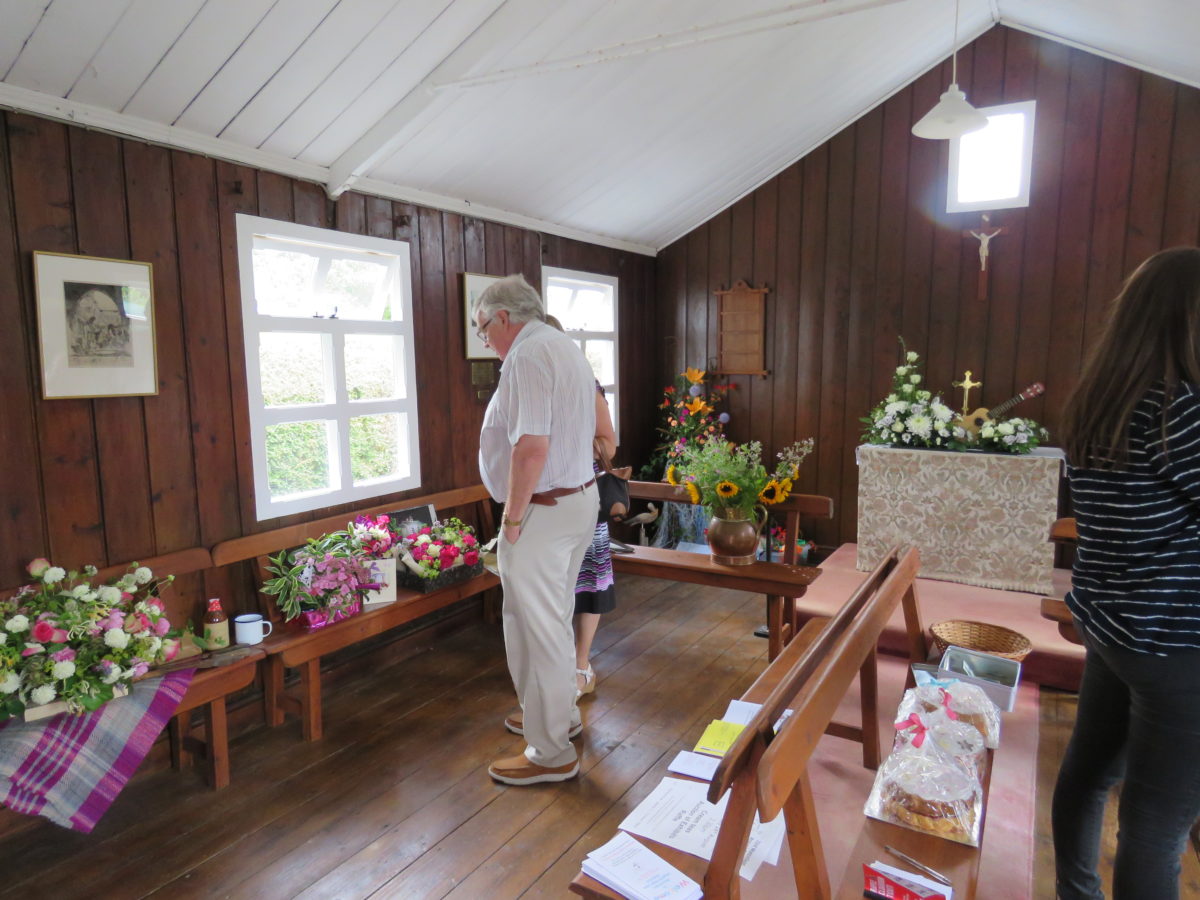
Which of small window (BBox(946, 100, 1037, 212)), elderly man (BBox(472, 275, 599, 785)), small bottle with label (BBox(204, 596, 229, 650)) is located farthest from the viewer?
small window (BBox(946, 100, 1037, 212))

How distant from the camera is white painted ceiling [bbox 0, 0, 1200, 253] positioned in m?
2.33

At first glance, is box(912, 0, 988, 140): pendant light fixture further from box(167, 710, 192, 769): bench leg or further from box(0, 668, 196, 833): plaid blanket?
box(167, 710, 192, 769): bench leg

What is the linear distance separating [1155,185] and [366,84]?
4131mm

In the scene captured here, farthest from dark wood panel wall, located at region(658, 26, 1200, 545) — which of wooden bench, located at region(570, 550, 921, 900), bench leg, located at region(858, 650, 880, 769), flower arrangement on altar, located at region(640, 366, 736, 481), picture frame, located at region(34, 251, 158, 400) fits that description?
picture frame, located at region(34, 251, 158, 400)

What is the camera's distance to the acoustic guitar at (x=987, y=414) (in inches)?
164

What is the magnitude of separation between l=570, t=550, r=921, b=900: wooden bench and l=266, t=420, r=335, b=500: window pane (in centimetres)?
235

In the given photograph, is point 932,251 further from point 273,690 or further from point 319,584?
point 273,690

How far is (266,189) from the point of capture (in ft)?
9.85

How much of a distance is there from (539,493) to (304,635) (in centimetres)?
118

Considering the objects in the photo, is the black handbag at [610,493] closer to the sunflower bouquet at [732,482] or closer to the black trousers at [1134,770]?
the sunflower bouquet at [732,482]

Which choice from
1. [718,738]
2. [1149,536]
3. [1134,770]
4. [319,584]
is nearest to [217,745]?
[319,584]

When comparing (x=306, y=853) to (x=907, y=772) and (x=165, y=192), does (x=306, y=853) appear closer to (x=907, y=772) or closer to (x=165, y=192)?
(x=907, y=772)

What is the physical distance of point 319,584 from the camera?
112 inches

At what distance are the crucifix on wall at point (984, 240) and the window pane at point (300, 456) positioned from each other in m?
3.81
